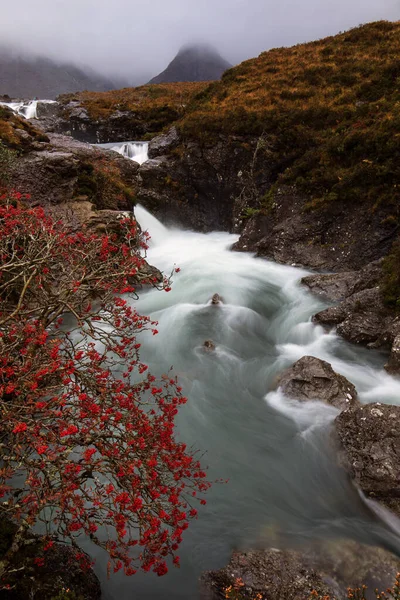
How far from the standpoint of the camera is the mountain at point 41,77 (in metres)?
141

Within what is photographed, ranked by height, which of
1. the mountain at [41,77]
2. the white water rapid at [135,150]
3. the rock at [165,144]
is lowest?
the rock at [165,144]

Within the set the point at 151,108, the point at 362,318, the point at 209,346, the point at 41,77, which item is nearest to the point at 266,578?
the point at 209,346

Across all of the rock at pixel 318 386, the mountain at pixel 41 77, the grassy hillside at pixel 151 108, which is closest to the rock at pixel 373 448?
the rock at pixel 318 386

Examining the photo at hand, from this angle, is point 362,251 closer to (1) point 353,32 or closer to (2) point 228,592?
(2) point 228,592

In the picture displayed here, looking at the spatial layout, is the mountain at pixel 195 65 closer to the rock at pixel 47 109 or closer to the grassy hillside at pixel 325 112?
the rock at pixel 47 109

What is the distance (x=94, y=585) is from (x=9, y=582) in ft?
4.79

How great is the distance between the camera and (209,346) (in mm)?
11281

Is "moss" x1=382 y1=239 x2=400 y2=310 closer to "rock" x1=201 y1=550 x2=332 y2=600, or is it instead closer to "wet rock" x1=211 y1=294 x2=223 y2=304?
"wet rock" x1=211 y1=294 x2=223 y2=304

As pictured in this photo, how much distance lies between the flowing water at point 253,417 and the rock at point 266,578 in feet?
1.17

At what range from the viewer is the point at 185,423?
8602 mm

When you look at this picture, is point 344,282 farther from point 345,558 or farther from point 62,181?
point 62,181

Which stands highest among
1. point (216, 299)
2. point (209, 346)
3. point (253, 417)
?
point (216, 299)

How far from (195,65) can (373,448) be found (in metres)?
195

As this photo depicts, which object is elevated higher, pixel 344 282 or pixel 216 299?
pixel 344 282
